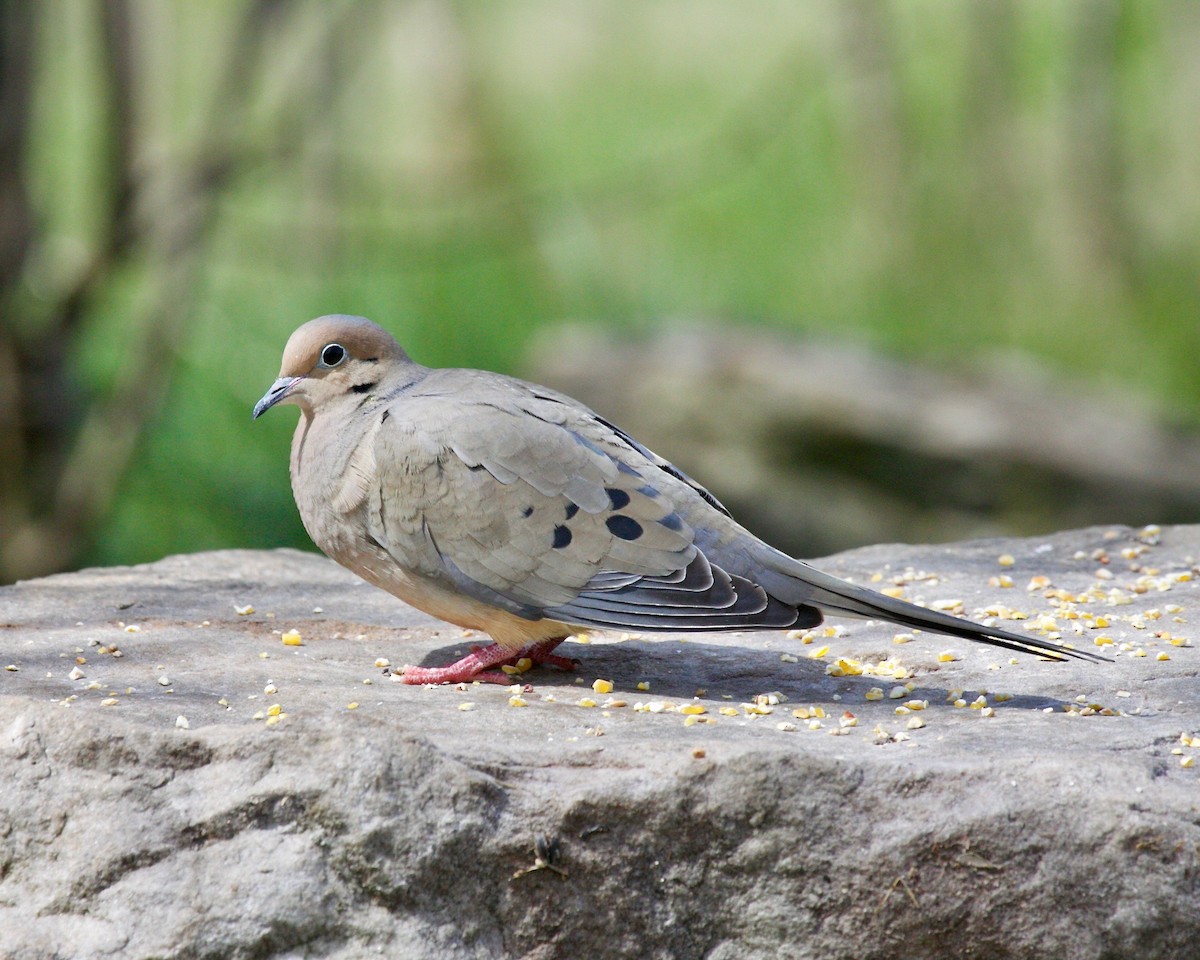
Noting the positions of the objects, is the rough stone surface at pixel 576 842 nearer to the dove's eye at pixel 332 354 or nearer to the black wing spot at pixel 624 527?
the black wing spot at pixel 624 527

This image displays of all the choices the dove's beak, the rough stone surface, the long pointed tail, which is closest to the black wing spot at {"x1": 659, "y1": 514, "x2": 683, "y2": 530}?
the long pointed tail

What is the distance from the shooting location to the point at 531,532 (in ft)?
10.7

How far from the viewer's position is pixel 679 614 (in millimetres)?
3143

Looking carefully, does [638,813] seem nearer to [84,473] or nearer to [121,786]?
[121,786]

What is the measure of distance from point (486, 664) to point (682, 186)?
8406 mm

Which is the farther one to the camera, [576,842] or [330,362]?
[330,362]

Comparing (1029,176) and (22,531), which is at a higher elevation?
(1029,176)

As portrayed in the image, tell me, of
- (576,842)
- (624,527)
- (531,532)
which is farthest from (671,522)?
(576,842)

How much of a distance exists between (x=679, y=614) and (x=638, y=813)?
0.60m

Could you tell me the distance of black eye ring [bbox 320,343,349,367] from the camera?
3.68 meters

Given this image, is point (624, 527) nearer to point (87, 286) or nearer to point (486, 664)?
point (486, 664)

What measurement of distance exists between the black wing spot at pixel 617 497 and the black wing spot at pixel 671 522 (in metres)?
0.09

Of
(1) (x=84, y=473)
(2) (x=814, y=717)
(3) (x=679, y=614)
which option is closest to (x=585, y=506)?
(3) (x=679, y=614)

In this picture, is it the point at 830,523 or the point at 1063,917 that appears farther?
the point at 830,523
